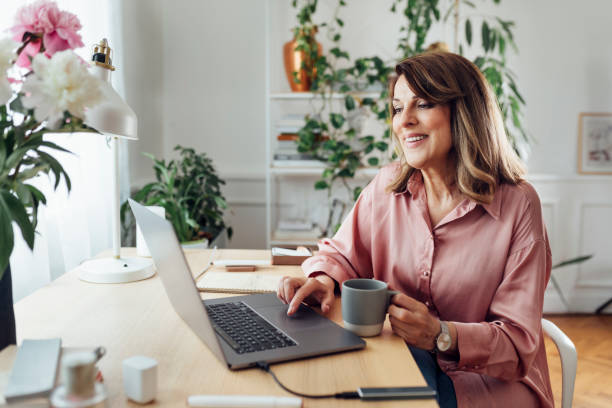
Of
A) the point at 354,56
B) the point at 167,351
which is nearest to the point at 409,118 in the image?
the point at 167,351

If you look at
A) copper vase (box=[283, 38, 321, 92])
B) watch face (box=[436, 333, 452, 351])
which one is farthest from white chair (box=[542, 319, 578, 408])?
copper vase (box=[283, 38, 321, 92])

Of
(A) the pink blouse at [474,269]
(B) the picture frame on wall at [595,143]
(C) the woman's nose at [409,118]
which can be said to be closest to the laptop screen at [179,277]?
(A) the pink blouse at [474,269]

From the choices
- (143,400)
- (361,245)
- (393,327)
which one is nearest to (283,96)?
(361,245)

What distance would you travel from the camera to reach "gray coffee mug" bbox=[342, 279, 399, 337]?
91 cm

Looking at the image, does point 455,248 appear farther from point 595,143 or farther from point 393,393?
point 595,143

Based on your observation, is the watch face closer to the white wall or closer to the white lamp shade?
the white lamp shade

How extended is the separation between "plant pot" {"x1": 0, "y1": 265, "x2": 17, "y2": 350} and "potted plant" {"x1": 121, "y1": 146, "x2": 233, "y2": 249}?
1425 mm

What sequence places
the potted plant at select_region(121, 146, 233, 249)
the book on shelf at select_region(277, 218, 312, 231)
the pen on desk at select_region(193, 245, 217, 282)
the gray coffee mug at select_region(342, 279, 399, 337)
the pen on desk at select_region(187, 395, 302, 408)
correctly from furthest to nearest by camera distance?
the book on shelf at select_region(277, 218, 312, 231), the potted plant at select_region(121, 146, 233, 249), the pen on desk at select_region(193, 245, 217, 282), the gray coffee mug at select_region(342, 279, 399, 337), the pen on desk at select_region(187, 395, 302, 408)

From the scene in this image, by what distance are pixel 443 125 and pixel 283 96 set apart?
1.68m

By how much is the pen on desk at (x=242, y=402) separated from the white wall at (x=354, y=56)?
256cm

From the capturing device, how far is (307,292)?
108 centimetres

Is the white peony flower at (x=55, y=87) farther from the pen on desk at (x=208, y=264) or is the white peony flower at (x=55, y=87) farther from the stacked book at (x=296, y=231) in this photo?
the stacked book at (x=296, y=231)

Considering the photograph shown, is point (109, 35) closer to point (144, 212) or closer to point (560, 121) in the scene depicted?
point (144, 212)

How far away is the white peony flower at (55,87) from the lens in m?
0.71
